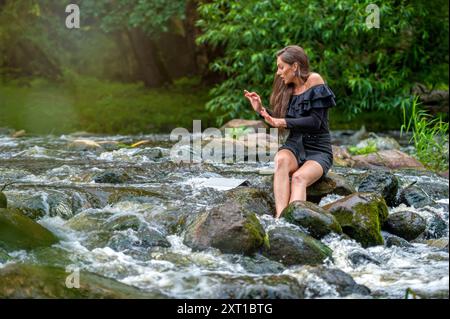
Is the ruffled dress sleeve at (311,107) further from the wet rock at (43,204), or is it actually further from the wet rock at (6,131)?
the wet rock at (6,131)

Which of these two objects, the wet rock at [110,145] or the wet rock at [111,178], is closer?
the wet rock at [111,178]

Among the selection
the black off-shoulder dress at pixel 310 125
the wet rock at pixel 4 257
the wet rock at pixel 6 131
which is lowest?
the wet rock at pixel 6 131

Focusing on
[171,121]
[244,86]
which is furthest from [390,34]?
[171,121]

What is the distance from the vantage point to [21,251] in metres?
4.68

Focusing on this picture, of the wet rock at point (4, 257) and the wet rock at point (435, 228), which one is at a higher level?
the wet rock at point (4, 257)

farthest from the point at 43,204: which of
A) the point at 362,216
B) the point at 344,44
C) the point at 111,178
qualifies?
the point at 344,44

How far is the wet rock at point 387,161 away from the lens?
28.4 ft

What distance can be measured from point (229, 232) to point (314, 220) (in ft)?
2.29

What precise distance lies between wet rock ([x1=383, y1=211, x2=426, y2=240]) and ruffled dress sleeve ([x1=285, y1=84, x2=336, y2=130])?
0.98 meters

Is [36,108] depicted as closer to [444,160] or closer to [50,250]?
[444,160]

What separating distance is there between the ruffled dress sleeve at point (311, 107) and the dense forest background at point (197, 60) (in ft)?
19.3

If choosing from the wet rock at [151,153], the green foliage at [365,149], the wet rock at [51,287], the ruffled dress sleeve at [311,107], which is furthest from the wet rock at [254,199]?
the green foliage at [365,149]

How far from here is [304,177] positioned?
18.4 feet
